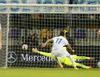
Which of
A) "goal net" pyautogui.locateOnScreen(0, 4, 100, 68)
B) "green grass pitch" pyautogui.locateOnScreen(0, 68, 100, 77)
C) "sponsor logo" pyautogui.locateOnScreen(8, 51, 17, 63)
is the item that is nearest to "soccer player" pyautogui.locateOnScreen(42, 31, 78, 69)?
"goal net" pyautogui.locateOnScreen(0, 4, 100, 68)

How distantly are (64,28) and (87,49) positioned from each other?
131cm

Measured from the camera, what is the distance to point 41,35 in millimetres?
13133

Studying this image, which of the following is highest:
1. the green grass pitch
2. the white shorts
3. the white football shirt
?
the green grass pitch

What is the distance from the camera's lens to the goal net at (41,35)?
12.7 m

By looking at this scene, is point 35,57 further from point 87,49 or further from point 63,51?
point 87,49

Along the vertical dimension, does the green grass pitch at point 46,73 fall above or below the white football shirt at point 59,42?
above

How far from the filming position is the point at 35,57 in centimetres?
1291

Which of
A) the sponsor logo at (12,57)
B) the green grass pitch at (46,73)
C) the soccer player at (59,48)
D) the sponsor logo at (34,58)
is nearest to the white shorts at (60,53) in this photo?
the soccer player at (59,48)

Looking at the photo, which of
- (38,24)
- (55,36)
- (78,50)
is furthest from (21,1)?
(78,50)

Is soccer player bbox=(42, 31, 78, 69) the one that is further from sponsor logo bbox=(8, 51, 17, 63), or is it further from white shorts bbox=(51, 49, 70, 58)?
sponsor logo bbox=(8, 51, 17, 63)

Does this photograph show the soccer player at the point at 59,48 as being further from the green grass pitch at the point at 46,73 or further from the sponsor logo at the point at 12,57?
the green grass pitch at the point at 46,73

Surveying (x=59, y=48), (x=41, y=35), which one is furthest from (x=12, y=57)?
(x=59, y=48)

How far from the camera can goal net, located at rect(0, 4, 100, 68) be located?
12672mm

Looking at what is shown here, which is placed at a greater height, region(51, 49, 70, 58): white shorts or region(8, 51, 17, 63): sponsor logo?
region(51, 49, 70, 58): white shorts
